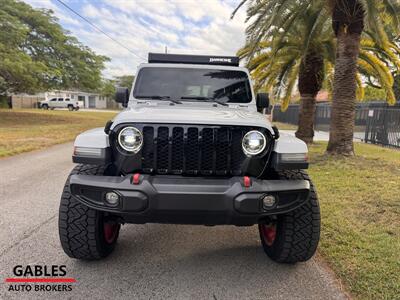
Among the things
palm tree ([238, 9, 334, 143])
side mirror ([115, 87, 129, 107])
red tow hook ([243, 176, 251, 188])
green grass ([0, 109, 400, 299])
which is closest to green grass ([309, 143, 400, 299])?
green grass ([0, 109, 400, 299])

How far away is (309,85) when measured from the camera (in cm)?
1114

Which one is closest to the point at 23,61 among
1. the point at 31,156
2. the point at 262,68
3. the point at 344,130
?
A: the point at 31,156

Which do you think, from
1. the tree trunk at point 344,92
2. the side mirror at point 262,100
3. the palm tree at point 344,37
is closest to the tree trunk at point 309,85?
the palm tree at point 344,37

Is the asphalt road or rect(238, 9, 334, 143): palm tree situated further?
rect(238, 9, 334, 143): palm tree

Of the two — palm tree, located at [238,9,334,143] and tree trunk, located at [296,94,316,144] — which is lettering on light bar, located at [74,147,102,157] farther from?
tree trunk, located at [296,94,316,144]

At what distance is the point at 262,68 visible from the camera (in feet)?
39.1

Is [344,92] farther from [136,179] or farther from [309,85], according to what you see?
[136,179]

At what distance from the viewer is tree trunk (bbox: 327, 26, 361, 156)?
7602 millimetres

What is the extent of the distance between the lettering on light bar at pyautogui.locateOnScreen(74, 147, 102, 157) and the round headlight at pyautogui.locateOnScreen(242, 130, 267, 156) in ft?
3.87

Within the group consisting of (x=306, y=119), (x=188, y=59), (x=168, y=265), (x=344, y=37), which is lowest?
(x=168, y=265)

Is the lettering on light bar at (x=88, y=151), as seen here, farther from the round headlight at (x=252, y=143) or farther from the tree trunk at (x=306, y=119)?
the tree trunk at (x=306, y=119)

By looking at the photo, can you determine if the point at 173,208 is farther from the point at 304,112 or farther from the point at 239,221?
the point at 304,112

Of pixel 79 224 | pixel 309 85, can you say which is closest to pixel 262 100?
pixel 79 224

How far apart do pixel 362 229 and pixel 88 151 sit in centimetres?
317
